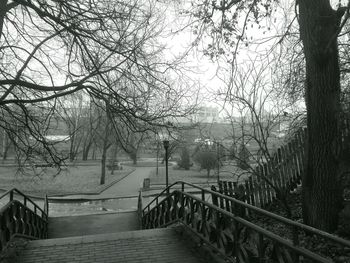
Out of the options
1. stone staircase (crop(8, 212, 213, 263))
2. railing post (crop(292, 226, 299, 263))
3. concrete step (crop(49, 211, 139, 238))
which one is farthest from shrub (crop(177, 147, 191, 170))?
railing post (crop(292, 226, 299, 263))

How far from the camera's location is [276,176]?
10.0m

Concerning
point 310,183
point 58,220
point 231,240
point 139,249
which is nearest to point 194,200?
point 139,249

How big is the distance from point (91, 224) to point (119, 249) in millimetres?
6844

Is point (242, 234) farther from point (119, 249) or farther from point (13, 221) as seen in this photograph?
point (13, 221)

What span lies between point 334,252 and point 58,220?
10608 mm

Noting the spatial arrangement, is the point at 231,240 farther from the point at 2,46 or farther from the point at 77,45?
the point at 2,46

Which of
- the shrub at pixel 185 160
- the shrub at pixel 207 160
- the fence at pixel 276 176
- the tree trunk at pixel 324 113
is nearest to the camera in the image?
the tree trunk at pixel 324 113

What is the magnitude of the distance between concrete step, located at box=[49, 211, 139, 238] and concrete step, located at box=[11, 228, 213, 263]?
16.3ft

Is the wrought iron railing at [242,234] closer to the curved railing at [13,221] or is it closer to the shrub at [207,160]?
the curved railing at [13,221]

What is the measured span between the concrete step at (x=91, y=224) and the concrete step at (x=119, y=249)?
4963 millimetres

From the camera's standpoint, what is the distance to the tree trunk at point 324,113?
237 inches

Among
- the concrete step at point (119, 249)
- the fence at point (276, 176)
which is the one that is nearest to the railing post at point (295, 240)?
the concrete step at point (119, 249)

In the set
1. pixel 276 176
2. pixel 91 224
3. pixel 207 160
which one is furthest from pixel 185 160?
pixel 276 176

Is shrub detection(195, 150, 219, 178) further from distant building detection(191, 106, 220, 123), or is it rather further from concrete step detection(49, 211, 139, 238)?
concrete step detection(49, 211, 139, 238)
